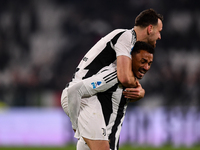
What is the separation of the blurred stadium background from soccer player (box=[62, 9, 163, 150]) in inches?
211

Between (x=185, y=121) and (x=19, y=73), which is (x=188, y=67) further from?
(x=19, y=73)

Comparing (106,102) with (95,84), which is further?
(106,102)

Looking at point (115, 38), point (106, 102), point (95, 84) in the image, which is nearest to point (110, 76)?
point (95, 84)

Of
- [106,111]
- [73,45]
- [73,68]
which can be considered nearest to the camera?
[106,111]

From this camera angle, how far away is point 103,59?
345cm

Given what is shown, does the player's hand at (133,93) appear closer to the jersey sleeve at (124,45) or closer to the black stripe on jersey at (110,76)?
the black stripe on jersey at (110,76)

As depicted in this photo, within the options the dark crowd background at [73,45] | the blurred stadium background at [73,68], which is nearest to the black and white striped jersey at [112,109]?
the blurred stadium background at [73,68]

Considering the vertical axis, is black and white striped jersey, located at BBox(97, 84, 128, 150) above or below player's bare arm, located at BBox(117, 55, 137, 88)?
below

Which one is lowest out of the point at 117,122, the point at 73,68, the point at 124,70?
the point at 117,122

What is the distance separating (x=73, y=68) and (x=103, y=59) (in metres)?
8.31

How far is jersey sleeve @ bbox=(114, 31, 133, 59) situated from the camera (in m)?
3.25

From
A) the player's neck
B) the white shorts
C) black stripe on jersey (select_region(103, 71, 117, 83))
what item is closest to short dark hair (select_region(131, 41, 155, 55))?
the player's neck

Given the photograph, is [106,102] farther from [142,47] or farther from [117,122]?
[142,47]

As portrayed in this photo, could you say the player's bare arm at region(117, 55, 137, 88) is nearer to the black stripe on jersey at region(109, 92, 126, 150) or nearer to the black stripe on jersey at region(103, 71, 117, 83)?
the black stripe on jersey at region(103, 71, 117, 83)
